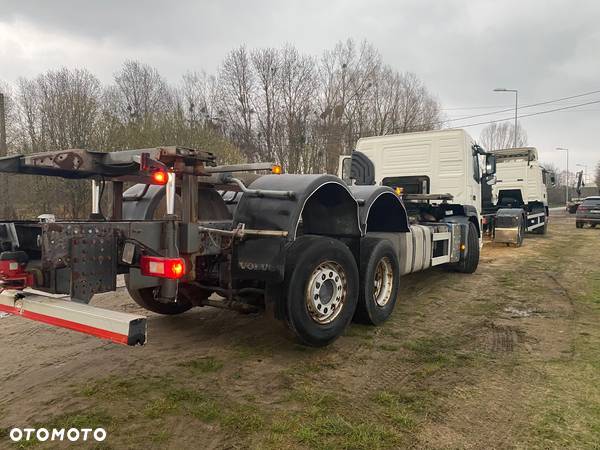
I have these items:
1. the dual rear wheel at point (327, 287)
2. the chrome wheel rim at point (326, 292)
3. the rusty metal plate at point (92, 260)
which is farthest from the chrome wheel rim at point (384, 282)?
the rusty metal plate at point (92, 260)

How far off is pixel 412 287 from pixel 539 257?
5.86m

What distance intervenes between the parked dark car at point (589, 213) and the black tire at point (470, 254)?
1639 centimetres

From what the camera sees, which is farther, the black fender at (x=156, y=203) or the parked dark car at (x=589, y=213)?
the parked dark car at (x=589, y=213)

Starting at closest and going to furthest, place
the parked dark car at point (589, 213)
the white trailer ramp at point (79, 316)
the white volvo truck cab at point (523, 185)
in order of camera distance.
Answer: the white trailer ramp at point (79, 316), the white volvo truck cab at point (523, 185), the parked dark car at point (589, 213)

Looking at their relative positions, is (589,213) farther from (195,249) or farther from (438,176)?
(195,249)

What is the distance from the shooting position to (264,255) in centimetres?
396

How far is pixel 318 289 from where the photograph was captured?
431 cm

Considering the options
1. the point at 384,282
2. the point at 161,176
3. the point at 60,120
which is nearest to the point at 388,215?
the point at 384,282

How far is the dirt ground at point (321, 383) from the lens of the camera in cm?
293

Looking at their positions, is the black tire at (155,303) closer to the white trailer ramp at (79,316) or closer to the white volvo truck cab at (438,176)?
the white trailer ramp at (79,316)

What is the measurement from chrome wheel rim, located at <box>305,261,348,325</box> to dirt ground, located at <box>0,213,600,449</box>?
39 cm

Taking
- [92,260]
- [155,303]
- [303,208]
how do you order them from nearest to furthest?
[92,260]
[303,208]
[155,303]

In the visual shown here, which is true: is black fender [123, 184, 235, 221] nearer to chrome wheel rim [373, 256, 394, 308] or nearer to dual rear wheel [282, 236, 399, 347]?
dual rear wheel [282, 236, 399, 347]

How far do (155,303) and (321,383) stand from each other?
2520 millimetres
